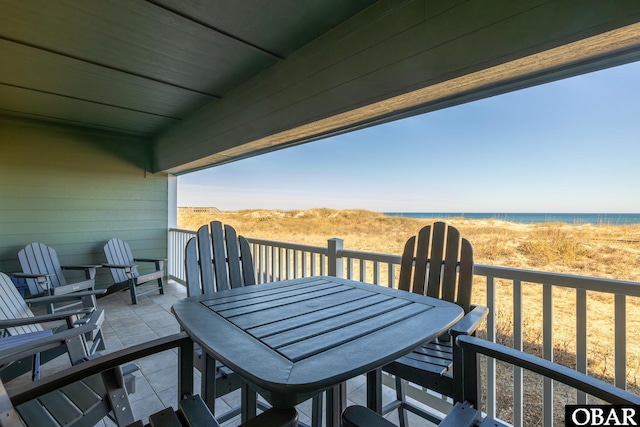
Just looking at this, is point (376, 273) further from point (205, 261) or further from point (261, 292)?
point (205, 261)

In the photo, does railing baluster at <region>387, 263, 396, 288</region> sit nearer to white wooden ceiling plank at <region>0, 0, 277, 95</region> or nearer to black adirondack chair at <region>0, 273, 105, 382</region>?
black adirondack chair at <region>0, 273, 105, 382</region>

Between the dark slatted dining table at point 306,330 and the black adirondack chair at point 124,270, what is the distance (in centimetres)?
343

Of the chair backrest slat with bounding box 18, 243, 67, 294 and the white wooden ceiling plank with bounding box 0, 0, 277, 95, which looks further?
the chair backrest slat with bounding box 18, 243, 67, 294

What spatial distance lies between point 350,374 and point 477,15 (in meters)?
1.76

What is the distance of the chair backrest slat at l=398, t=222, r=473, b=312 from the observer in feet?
5.82

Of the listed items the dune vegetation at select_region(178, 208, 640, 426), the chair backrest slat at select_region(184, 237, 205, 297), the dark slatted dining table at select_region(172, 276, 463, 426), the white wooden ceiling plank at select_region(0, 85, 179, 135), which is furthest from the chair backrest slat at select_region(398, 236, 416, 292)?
the white wooden ceiling plank at select_region(0, 85, 179, 135)

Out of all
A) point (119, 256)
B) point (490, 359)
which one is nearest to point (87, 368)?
point (490, 359)

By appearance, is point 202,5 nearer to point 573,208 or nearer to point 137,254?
point 137,254

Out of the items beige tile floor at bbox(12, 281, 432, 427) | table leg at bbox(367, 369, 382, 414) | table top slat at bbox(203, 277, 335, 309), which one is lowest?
beige tile floor at bbox(12, 281, 432, 427)

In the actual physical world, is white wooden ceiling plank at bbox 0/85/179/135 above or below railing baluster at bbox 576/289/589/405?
above

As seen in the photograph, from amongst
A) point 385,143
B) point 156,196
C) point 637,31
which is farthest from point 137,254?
point 385,143

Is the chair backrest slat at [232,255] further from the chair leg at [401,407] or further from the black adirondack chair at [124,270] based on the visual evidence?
the black adirondack chair at [124,270]

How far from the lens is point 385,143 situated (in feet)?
48.8

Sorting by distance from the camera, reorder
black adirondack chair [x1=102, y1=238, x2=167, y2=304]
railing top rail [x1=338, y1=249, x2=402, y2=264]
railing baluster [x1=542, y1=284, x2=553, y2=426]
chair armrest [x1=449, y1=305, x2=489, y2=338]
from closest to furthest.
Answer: chair armrest [x1=449, y1=305, x2=489, y2=338] < railing baluster [x1=542, y1=284, x2=553, y2=426] < railing top rail [x1=338, y1=249, x2=402, y2=264] < black adirondack chair [x1=102, y1=238, x2=167, y2=304]
